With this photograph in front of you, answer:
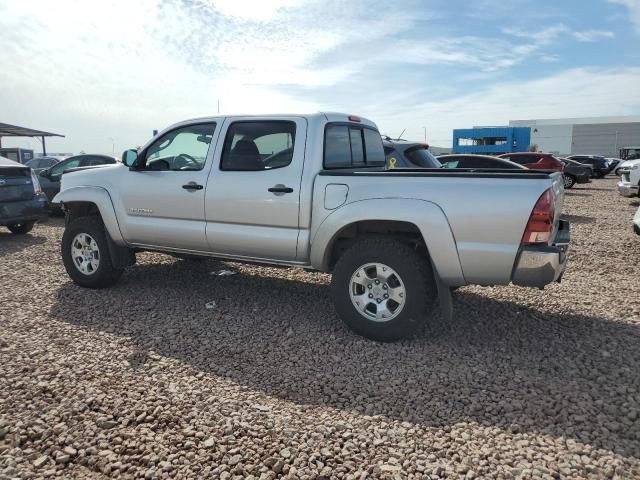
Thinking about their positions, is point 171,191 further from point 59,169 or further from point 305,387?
point 59,169

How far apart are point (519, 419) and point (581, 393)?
2.06ft

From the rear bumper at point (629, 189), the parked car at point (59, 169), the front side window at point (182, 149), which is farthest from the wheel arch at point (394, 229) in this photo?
the rear bumper at point (629, 189)

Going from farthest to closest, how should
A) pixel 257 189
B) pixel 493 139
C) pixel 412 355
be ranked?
pixel 493 139 < pixel 257 189 < pixel 412 355

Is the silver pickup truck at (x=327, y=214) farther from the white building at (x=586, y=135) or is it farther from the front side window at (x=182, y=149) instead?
the white building at (x=586, y=135)

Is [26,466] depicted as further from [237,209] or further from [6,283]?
[6,283]

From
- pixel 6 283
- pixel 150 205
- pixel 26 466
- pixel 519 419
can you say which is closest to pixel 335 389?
pixel 519 419

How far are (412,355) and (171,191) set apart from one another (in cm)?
299

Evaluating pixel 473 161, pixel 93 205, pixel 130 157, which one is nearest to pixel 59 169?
pixel 93 205

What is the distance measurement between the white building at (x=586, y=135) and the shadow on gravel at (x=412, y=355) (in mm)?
88821

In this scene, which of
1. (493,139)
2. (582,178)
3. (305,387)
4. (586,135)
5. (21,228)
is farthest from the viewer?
(586,135)

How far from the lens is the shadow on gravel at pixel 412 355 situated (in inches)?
124

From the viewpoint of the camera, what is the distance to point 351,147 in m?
5.04

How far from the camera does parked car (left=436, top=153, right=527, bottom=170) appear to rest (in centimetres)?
1106

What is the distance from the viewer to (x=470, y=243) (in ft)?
12.4
